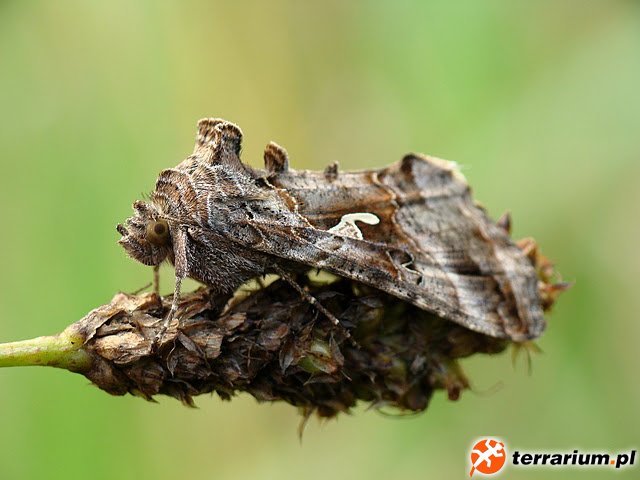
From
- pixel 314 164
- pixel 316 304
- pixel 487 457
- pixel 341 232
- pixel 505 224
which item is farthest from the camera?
pixel 314 164

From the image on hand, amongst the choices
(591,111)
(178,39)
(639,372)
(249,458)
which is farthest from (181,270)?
(591,111)

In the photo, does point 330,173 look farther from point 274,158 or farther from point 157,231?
point 157,231

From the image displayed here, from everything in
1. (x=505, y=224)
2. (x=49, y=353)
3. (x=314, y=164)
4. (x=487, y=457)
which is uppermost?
(x=314, y=164)

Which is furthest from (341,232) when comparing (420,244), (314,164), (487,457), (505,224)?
(314,164)

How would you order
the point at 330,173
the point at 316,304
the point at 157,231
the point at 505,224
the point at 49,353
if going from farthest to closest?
the point at 505,224, the point at 330,173, the point at 157,231, the point at 316,304, the point at 49,353

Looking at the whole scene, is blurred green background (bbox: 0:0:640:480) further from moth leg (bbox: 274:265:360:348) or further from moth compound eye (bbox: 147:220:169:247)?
moth leg (bbox: 274:265:360:348)

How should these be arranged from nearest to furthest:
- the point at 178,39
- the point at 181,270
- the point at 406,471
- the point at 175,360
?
the point at 175,360
the point at 181,270
the point at 406,471
the point at 178,39

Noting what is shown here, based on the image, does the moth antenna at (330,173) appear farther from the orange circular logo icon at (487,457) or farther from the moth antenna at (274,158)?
the orange circular logo icon at (487,457)

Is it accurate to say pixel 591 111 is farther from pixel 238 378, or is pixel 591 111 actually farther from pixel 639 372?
pixel 238 378
